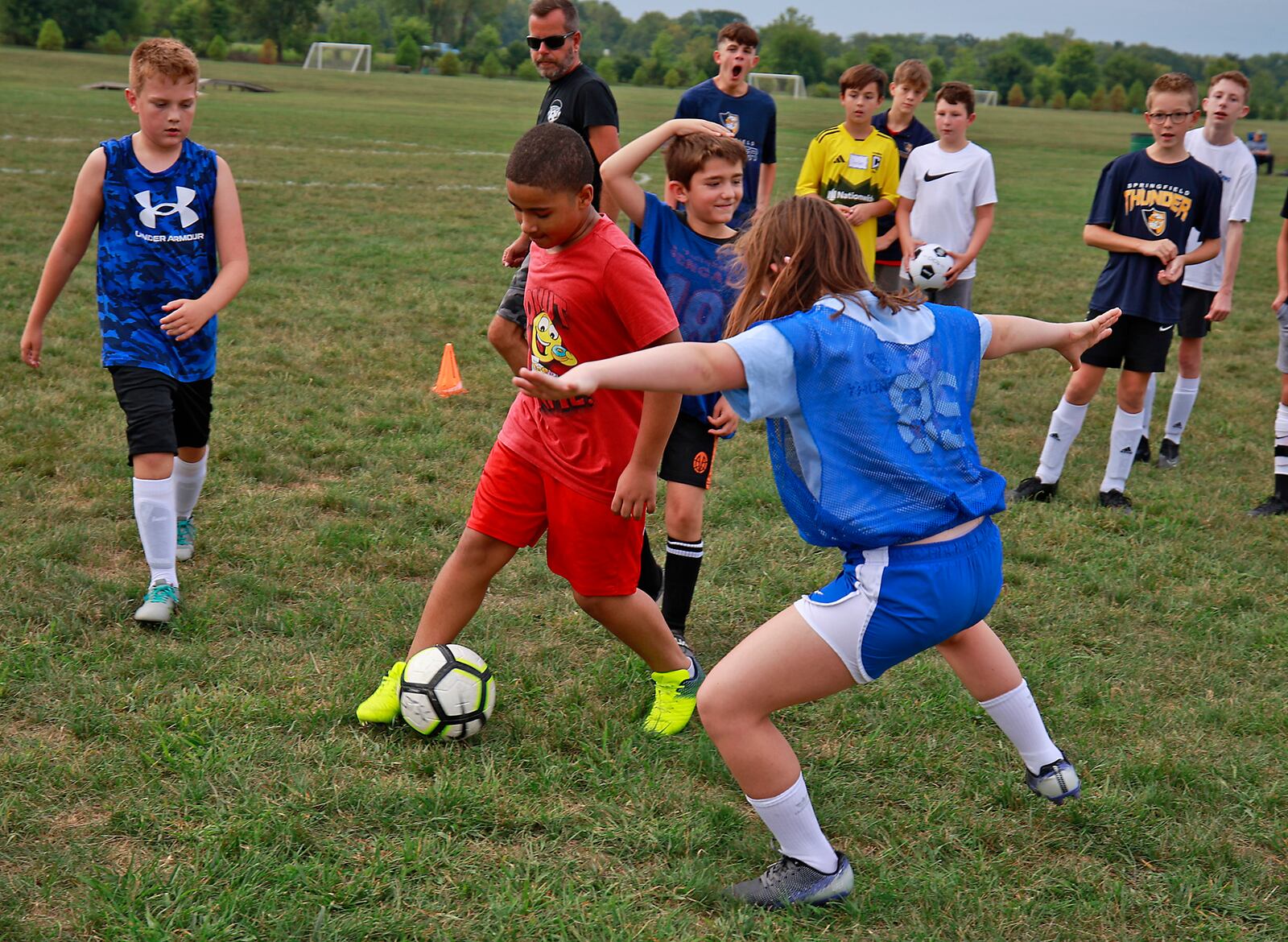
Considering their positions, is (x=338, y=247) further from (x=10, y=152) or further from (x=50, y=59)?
(x=50, y=59)

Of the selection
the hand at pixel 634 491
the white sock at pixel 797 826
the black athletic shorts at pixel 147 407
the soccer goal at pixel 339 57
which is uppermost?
the soccer goal at pixel 339 57

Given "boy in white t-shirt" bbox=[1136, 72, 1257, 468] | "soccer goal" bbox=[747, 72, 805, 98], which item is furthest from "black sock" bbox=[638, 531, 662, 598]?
"soccer goal" bbox=[747, 72, 805, 98]

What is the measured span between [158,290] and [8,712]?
1.61 meters

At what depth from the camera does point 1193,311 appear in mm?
7262

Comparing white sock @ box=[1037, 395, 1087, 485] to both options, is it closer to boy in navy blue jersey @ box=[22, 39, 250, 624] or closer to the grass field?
the grass field

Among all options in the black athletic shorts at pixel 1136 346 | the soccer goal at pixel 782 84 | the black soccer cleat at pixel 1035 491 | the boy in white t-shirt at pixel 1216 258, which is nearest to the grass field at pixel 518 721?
the black soccer cleat at pixel 1035 491

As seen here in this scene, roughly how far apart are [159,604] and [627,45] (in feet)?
546

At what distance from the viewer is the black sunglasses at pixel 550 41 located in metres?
5.03

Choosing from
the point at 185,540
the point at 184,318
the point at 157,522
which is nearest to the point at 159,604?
the point at 157,522

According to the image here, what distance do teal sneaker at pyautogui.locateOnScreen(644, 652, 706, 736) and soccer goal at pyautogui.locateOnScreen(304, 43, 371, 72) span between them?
7798 centimetres

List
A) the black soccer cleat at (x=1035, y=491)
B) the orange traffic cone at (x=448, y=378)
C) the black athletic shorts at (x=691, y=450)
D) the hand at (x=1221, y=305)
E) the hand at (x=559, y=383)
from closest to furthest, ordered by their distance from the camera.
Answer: the hand at (x=559, y=383), the black athletic shorts at (x=691, y=450), the black soccer cleat at (x=1035, y=491), the hand at (x=1221, y=305), the orange traffic cone at (x=448, y=378)

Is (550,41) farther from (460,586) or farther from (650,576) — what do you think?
(460,586)

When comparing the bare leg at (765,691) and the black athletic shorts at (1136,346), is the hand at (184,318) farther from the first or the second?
the black athletic shorts at (1136,346)

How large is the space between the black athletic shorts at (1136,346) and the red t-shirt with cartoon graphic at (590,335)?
11.9 feet
